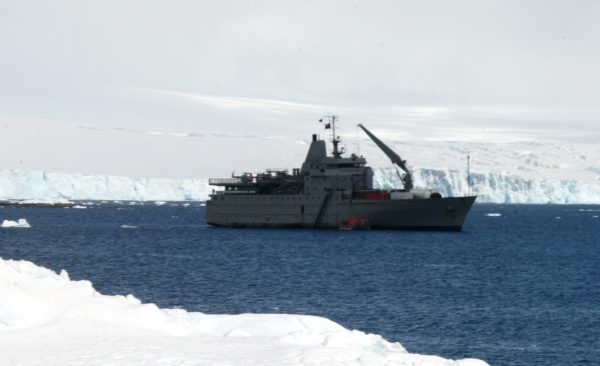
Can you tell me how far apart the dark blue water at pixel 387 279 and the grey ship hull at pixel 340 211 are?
214 cm

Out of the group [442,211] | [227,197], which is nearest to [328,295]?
[442,211]

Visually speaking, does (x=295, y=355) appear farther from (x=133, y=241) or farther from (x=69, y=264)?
(x=133, y=241)

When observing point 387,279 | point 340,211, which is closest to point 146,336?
point 387,279

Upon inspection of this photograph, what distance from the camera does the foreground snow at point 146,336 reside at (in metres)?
20.1

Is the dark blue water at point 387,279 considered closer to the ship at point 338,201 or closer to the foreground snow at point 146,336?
the ship at point 338,201

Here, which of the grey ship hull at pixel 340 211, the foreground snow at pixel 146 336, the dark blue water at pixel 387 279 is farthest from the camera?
the grey ship hull at pixel 340 211

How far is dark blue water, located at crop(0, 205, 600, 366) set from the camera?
32.6 m

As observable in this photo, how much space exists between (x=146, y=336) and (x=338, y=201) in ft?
230

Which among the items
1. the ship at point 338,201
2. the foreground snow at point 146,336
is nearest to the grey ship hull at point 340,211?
the ship at point 338,201

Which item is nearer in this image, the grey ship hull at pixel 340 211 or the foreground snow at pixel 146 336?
the foreground snow at pixel 146 336

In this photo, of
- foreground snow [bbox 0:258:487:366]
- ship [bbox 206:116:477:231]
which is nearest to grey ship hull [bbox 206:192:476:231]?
ship [bbox 206:116:477:231]

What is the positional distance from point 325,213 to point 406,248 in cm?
2211

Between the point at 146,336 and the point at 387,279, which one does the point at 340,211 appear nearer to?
the point at 387,279

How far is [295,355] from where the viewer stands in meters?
20.8
